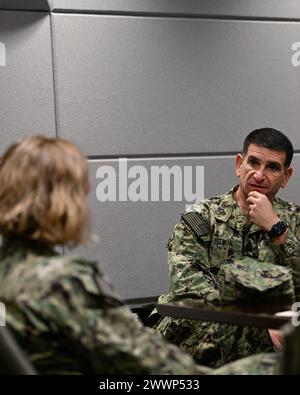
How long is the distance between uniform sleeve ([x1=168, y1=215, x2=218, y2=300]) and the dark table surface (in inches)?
10.8

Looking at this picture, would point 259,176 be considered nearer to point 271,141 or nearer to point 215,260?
point 271,141

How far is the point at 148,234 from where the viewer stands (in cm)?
364

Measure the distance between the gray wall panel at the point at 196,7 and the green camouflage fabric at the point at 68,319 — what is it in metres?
2.05

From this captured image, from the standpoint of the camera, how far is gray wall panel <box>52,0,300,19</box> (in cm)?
347

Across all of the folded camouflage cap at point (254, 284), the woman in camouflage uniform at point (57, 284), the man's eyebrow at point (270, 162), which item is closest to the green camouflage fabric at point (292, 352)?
the woman in camouflage uniform at point (57, 284)

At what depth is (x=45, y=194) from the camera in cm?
159

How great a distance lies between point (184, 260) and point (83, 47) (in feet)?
3.89

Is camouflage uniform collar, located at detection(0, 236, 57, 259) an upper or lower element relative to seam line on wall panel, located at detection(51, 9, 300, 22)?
lower

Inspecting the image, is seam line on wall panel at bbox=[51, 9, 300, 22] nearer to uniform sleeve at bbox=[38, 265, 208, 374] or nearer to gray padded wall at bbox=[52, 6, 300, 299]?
gray padded wall at bbox=[52, 6, 300, 299]

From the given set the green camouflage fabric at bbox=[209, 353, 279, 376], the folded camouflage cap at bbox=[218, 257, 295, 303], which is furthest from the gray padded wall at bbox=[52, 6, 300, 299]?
the green camouflage fabric at bbox=[209, 353, 279, 376]

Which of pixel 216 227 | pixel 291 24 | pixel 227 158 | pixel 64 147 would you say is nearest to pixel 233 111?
pixel 227 158

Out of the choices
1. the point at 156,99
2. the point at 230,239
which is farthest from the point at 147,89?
the point at 230,239

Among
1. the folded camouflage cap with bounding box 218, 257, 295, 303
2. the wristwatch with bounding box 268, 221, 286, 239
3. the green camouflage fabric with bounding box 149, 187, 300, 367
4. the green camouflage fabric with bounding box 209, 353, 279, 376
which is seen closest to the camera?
the green camouflage fabric with bounding box 209, 353, 279, 376

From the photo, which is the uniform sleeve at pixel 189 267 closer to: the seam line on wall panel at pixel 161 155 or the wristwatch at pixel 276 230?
the wristwatch at pixel 276 230
